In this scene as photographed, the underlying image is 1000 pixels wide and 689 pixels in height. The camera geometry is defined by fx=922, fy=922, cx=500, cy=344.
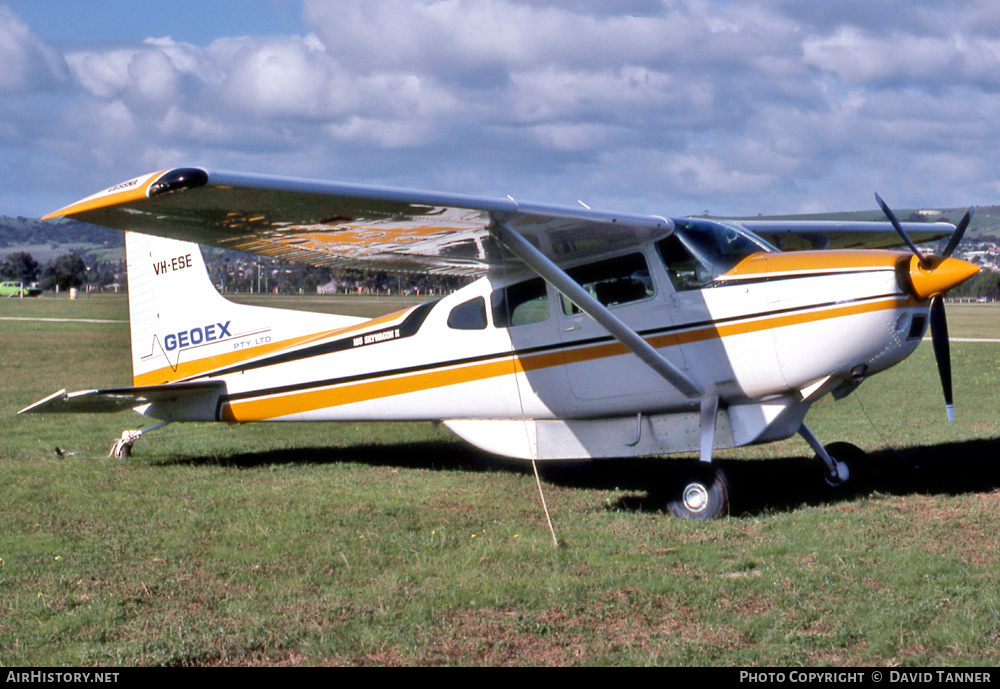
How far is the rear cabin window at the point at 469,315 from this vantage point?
9.06 metres

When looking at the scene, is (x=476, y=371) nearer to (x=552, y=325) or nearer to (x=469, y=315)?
(x=469, y=315)

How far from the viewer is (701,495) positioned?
7.57 m

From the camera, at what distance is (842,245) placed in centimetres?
1147

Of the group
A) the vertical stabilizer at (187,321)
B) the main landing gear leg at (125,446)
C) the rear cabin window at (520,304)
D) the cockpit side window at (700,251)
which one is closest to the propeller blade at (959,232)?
the cockpit side window at (700,251)

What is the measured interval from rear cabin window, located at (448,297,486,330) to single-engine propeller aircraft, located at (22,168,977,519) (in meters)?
0.02

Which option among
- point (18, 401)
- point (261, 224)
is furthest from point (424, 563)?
point (18, 401)

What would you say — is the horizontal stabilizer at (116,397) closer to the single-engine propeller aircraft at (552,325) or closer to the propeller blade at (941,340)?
the single-engine propeller aircraft at (552,325)

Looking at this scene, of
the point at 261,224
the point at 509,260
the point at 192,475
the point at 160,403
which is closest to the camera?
the point at 261,224

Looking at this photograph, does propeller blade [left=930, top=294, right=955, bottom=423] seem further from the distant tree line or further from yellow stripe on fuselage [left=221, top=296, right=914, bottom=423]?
the distant tree line

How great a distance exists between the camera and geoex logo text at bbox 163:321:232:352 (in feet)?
34.7

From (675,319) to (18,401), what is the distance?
12.9m

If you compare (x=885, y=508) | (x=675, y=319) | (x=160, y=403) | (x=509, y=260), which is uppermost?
(x=509, y=260)

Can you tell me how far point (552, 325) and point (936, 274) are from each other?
3247 millimetres
